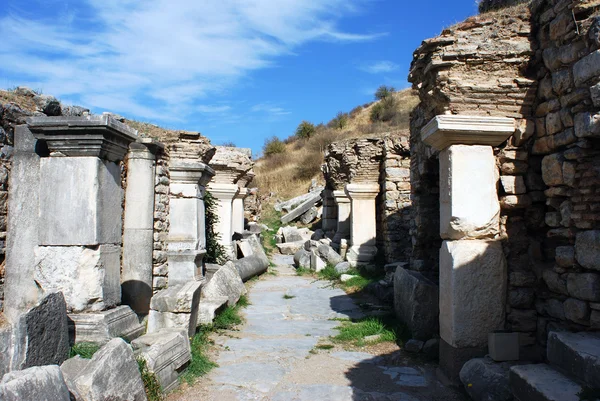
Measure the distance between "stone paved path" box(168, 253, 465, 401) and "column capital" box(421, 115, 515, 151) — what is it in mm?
2453

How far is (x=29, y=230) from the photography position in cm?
461

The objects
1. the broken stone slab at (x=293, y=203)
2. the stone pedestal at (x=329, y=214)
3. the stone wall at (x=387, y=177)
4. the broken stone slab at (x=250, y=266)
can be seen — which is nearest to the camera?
the broken stone slab at (x=250, y=266)

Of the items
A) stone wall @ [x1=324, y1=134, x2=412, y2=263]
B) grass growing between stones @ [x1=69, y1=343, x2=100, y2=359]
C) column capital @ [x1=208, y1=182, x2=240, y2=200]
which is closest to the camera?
grass growing between stones @ [x1=69, y1=343, x2=100, y2=359]

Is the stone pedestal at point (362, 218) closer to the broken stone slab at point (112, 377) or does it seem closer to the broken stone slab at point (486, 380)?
the broken stone slab at point (486, 380)

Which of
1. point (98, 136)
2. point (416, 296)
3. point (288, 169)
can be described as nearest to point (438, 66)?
point (416, 296)

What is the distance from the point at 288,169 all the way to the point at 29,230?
25050 mm

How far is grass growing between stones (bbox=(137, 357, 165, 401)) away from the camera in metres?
3.81

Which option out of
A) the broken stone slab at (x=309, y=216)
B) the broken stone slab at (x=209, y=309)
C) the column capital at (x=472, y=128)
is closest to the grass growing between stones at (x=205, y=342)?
the broken stone slab at (x=209, y=309)

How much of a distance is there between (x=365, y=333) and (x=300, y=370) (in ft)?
4.84

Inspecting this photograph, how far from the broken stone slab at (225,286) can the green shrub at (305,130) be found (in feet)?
103

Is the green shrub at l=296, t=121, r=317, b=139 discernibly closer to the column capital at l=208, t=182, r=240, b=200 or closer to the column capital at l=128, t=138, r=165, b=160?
the column capital at l=208, t=182, r=240, b=200

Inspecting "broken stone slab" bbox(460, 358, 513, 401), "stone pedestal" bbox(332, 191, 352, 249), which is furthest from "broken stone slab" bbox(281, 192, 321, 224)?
"broken stone slab" bbox(460, 358, 513, 401)

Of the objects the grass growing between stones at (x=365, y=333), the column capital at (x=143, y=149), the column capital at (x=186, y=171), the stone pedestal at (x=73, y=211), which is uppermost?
the column capital at (x=143, y=149)

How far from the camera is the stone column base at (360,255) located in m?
11.6
